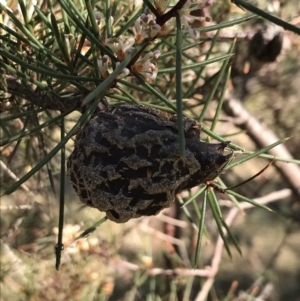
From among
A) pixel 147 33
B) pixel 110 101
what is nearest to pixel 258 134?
pixel 110 101

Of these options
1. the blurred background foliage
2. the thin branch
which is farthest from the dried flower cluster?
the thin branch

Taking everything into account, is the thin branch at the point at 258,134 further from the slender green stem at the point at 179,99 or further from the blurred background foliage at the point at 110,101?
the slender green stem at the point at 179,99

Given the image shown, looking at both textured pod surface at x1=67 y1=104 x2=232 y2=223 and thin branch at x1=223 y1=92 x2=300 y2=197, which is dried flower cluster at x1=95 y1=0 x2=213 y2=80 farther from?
thin branch at x1=223 y1=92 x2=300 y2=197

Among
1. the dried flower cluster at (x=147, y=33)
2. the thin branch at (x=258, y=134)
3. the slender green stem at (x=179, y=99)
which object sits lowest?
the slender green stem at (x=179, y=99)

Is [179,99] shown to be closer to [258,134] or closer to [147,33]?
[147,33]

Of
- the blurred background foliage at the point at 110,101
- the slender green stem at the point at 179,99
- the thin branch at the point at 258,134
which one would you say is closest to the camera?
the slender green stem at the point at 179,99

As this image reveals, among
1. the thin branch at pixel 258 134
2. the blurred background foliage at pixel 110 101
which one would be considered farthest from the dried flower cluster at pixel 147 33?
the thin branch at pixel 258 134
